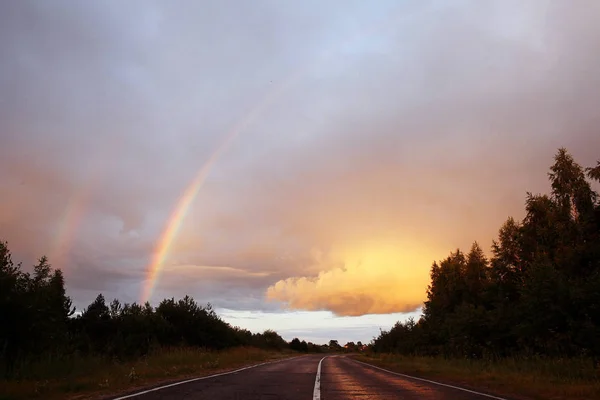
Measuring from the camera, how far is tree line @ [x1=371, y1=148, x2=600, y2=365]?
2638cm

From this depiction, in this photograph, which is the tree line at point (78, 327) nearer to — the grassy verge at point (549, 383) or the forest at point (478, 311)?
the forest at point (478, 311)

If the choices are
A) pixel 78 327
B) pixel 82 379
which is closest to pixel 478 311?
pixel 82 379

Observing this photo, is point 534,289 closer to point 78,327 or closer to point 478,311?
point 478,311

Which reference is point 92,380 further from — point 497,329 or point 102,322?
point 102,322

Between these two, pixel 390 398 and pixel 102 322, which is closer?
pixel 390 398

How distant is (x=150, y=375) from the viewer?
1981cm

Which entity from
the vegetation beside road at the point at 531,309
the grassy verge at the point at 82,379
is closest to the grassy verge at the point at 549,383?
the vegetation beside road at the point at 531,309

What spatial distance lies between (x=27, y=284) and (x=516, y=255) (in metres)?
48.8

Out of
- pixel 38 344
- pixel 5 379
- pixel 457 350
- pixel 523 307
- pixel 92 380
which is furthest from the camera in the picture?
pixel 457 350

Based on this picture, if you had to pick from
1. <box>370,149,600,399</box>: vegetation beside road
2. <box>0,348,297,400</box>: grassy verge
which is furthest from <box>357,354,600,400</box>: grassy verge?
<box>0,348,297,400</box>: grassy verge

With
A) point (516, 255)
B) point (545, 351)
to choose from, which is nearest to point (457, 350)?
point (516, 255)

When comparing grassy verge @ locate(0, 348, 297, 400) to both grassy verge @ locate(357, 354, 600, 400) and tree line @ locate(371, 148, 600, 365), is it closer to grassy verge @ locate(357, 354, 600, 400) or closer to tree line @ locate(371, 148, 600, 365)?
grassy verge @ locate(357, 354, 600, 400)

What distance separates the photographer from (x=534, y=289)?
28297 millimetres

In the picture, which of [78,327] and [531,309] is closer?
[531,309]
